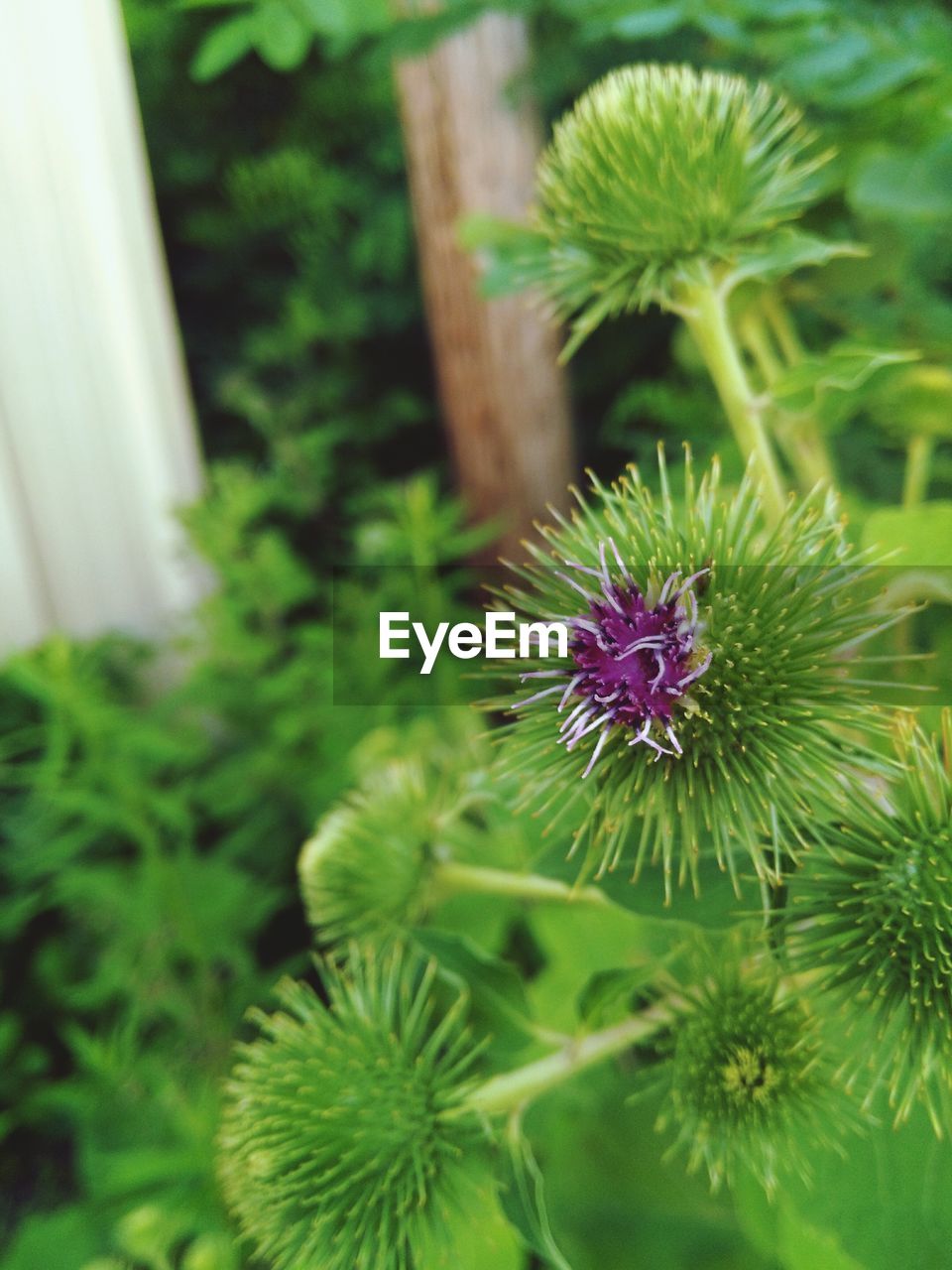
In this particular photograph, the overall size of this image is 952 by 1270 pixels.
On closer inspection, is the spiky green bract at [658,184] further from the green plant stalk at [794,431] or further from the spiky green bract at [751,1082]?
A: the spiky green bract at [751,1082]

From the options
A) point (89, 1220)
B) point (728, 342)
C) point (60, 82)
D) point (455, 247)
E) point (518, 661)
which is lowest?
point (89, 1220)

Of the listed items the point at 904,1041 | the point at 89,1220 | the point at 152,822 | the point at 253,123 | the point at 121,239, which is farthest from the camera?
the point at 253,123

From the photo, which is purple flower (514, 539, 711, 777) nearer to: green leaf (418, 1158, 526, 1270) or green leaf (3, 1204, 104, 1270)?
green leaf (418, 1158, 526, 1270)

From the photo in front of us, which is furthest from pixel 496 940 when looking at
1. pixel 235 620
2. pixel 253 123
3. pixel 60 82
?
pixel 253 123

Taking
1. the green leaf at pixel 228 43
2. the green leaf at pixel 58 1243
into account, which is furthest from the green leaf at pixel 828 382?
the green leaf at pixel 58 1243

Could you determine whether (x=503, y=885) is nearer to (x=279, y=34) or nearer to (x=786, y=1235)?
(x=786, y=1235)

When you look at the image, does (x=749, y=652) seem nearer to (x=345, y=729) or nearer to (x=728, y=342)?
(x=728, y=342)

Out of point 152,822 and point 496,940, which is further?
point 152,822

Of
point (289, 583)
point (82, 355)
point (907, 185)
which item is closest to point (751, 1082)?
point (907, 185)

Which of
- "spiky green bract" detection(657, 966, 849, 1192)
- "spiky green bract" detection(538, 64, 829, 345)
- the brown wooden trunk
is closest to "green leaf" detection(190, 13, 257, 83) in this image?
"spiky green bract" detection(538, 64, 829, 345)
